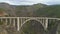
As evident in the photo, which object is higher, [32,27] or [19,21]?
[19,21]

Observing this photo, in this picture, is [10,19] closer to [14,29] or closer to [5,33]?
[14,29]

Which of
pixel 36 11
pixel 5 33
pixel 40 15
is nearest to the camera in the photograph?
pixel 5 33

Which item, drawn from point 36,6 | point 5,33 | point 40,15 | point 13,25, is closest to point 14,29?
point 13,25

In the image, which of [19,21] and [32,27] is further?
[32,27]

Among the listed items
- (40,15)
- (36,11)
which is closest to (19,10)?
(36,11)

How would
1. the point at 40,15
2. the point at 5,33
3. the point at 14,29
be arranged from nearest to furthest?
the point at 5,33 → the point at 14,29 → the point at 40,15

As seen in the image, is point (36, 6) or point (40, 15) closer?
point (40, 15)

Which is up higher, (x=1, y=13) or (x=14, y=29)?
(x=1, y=13)

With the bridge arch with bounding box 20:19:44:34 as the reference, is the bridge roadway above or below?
above

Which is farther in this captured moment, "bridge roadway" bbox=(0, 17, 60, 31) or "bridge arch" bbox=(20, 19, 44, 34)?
"bridge arch" bbox=(20, 19, 44, 34)

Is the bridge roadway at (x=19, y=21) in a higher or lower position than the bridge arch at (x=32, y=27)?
higher

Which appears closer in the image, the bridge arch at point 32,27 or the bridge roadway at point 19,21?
the bridge roadway at point 19,21
